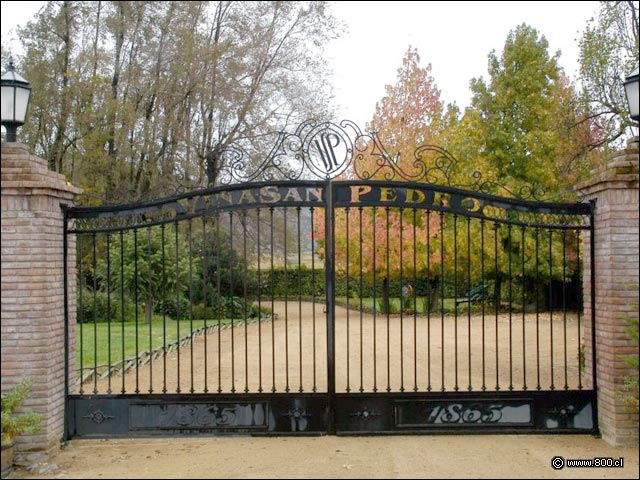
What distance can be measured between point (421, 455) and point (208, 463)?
2.09 m

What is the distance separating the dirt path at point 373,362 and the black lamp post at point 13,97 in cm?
293

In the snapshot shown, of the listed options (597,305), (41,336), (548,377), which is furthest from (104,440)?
(548,377)

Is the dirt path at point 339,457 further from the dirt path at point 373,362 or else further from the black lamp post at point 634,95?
the black lamp post at point 634,95

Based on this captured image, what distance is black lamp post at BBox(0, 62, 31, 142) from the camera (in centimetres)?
657

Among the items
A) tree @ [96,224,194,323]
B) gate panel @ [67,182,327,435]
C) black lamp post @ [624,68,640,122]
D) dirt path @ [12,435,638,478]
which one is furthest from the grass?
black lamp post @ [624,68,640,122]

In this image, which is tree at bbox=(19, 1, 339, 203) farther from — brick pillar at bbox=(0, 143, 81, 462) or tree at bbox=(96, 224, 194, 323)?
brick pillar at bbox=(0, 143, 81, 462)

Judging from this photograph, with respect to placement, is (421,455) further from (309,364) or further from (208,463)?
(309,364)

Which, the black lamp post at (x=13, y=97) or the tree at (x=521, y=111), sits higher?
the tree at (x=521, y=111)

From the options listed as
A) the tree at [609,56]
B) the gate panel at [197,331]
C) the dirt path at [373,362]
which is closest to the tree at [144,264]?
the gate panel at [197,331]
